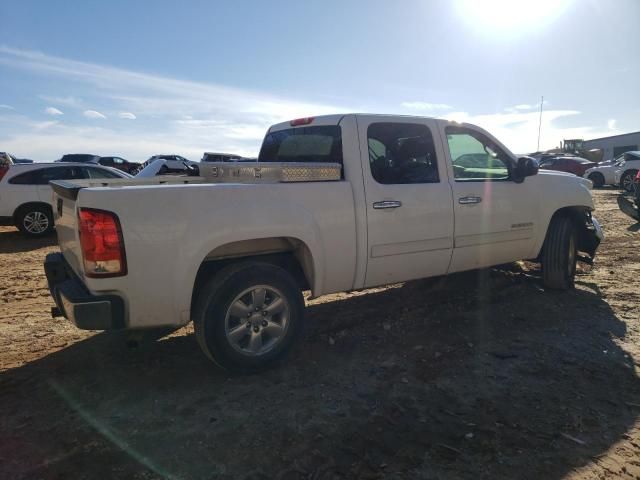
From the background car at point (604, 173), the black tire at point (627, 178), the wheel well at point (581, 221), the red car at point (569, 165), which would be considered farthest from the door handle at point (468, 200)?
the red car at point (569, 165)

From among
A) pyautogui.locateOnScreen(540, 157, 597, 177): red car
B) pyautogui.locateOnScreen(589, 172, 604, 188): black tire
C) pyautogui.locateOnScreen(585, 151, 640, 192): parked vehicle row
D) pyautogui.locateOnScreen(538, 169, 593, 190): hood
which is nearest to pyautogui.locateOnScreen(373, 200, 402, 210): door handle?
pyautogui.locateOnScreen(538, 169, 593, 190): hood

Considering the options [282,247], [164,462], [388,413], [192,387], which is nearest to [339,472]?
[388,413]

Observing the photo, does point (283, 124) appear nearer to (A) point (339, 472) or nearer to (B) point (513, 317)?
(B) point (513, 317)

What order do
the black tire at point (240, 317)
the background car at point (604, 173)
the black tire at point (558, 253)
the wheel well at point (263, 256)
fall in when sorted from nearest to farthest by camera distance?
1. the black tire at point (240, 317)
2. the wheel well at point (263, 256)
3. the black tire at point (558, 253)
4. the background car at point (604, 173)

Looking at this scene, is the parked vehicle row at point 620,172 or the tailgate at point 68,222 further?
the parked vehicle row at point 620,172

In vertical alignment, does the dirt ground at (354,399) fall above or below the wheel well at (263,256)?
below

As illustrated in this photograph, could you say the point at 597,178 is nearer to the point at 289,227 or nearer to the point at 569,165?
the point at 569,165

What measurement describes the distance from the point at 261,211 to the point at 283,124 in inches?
72.6

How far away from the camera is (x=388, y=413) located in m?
2.97

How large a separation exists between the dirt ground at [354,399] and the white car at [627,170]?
60.0ft

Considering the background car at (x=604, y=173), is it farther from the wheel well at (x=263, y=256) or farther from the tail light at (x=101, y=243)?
the tail light at (x=101, y=243)

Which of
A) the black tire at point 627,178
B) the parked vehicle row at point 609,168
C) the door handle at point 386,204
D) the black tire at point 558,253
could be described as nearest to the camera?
the door handle at point 386,204

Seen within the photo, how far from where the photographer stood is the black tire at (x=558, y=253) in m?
5.32

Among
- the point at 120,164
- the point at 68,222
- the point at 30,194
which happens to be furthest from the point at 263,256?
the point at 120,164
